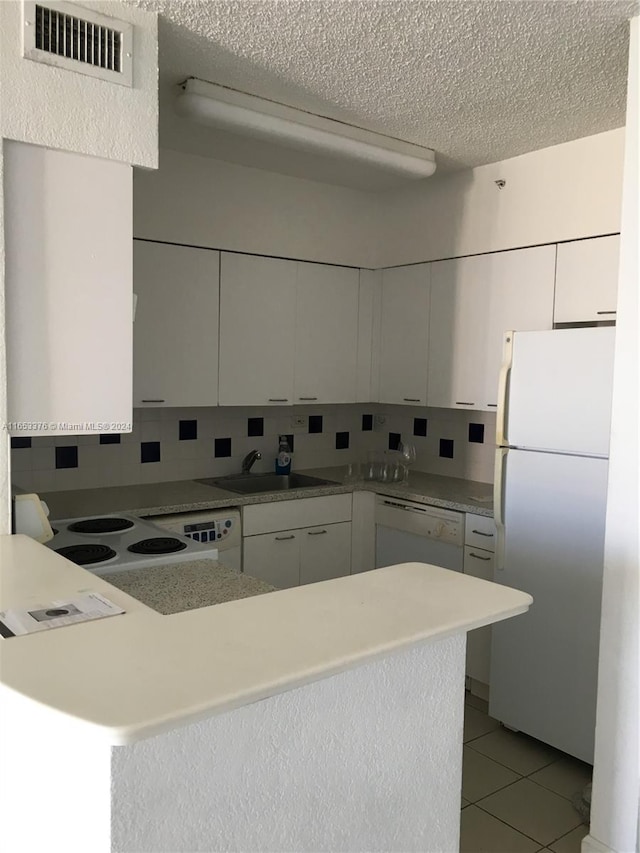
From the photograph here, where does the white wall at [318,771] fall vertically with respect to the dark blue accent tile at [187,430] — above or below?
below

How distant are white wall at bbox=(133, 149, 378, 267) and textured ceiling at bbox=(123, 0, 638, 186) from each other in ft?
1.04

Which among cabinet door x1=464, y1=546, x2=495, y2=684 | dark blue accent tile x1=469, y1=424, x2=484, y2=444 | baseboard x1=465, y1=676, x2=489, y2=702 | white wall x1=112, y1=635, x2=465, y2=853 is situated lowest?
baseboard x1=465, y1=676, x2=489, y2=702

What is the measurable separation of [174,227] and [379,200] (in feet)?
4.36

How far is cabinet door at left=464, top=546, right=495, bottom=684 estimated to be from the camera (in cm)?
325

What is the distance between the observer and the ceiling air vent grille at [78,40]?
1877 mm

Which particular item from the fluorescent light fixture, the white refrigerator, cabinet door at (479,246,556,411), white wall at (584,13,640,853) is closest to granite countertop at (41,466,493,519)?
the white refrigerator

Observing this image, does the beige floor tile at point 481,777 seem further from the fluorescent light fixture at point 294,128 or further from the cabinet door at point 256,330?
the fluorescent light fixture at point 294,128

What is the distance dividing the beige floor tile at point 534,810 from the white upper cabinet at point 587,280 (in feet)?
6.28

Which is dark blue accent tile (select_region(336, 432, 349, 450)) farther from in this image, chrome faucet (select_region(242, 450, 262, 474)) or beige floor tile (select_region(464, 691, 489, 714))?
beige floor tile (select_region(464, 691, 489, 714))

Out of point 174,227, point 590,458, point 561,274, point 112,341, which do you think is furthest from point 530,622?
point 174,227

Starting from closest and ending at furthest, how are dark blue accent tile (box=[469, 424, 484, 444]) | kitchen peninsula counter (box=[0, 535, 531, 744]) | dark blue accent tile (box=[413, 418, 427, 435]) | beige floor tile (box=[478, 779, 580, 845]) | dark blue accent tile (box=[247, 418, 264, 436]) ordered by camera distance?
kitchen peninsula counter (box=[0, 535, 531, 744]) → beige floor tile (box=[478, 779, 580, 845]) → dark blue accent tile (box=[469, 424, 484, 444]) → dark blue accent tile (box=[247, 418, 264, 436]) → dark blue accent tile (box=[413, 418, 427, 435])

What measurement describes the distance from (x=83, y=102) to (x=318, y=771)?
1793 mm

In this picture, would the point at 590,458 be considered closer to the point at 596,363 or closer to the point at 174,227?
the point at 596,363

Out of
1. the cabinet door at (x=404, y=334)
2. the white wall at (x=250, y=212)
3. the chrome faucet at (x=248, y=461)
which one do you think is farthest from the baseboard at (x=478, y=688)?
the white wall at (x=250, y=212)
